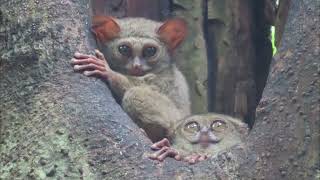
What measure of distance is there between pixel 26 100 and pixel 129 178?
683mm

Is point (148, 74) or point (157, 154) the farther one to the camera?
point (148, 74)

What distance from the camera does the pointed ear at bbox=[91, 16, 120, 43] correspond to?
19.1ft

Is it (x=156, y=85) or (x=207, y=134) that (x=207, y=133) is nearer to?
(x=207, y=134)

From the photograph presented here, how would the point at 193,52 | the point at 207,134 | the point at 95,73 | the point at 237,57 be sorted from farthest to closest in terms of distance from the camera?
1. the point at 193,52
2. the point at 237,57
3. the point at 207,134
4. the point at 95,73

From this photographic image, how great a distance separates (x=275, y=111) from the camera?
359 centimetres

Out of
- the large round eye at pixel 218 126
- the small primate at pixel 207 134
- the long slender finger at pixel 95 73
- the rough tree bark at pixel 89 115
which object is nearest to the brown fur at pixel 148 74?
the small primate at pixel 207 134

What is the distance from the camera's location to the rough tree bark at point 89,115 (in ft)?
11.5

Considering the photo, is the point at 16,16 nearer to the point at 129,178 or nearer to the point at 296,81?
the point at 129,178

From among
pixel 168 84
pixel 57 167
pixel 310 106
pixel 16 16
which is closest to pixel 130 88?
pixel 168 84

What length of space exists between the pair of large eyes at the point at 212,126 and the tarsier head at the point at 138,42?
57 centimetres

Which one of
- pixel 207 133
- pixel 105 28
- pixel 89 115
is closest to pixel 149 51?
pixel 105 28

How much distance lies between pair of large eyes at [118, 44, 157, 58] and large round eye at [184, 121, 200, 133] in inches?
25.3

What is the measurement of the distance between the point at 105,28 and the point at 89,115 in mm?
2105

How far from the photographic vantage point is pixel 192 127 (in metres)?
5.70
